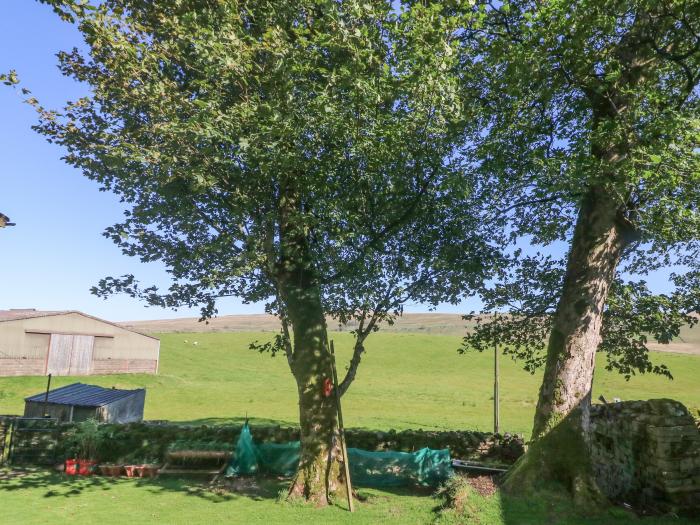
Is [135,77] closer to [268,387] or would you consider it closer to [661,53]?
[661,53]

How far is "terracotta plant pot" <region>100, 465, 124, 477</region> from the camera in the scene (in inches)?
691

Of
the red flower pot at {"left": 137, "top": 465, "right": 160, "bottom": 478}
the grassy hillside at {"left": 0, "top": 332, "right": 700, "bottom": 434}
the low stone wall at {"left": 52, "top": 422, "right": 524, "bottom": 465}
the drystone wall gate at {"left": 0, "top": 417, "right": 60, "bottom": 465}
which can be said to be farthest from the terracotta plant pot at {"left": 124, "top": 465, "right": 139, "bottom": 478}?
the grassy hillside at {"left": 0, "top": 332, "right": 700, "bottom": 434}

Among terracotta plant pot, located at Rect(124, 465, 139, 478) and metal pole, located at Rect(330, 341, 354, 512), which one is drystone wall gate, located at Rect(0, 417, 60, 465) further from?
metal pole, located at Rect(330, 341, 354, 512)

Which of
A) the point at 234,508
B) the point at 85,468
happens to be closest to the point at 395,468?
the point at 234,508

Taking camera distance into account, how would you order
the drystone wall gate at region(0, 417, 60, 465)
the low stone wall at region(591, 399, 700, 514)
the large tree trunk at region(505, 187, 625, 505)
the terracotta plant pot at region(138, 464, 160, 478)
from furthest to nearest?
the drystone wall gate at region(0, 417, 60, 465), the terracotta plant pot at region(138, 464, 160, 478), the large tree trunk at region(505, 187, 625, 505), the low stone wall at region(591, 399, 700, 514)

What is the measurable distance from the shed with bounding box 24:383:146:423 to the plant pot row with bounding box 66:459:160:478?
4788mm

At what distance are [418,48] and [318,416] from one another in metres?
10.2

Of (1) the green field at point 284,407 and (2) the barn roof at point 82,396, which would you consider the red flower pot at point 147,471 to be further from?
(2) the barn roof at point 82,396

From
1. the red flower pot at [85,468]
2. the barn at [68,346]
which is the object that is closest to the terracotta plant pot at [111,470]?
the red flower pot at [85,468]

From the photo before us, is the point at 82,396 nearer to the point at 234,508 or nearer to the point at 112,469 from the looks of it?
the point at 112,469

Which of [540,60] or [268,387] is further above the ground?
[540,60]

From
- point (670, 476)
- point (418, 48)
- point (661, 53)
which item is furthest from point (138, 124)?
point (670, 476)

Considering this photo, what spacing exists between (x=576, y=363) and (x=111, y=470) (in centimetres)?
1570

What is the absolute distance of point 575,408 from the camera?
13.4 m
